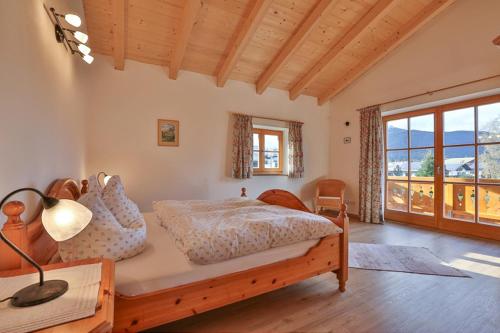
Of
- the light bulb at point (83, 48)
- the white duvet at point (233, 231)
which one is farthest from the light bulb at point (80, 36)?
the white duvet at point (233, 231)

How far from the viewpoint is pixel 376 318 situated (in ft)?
5.37

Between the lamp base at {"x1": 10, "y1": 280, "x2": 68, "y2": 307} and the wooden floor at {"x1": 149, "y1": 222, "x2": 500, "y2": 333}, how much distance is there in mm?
1021

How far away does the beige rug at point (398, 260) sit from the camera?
2359 mm

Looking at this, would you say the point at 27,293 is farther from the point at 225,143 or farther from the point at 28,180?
the point at 225,143

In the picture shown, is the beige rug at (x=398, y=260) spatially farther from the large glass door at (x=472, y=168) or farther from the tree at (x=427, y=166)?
the tree at (x=427, y=166)

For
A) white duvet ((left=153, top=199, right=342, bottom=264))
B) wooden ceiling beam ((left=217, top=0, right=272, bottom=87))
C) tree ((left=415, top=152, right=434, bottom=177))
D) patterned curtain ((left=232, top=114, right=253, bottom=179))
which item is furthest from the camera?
patterned curtain ((left=232, top=114, right=253, bottom=179))

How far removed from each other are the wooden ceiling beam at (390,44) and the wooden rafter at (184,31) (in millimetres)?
3049

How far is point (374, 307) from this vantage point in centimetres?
176

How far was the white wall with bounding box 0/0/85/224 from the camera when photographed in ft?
3.63

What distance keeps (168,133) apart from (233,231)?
2617 millimetres

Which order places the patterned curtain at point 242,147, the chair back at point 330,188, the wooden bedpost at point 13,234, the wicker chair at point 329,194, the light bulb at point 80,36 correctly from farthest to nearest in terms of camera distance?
the chair back at point 330,188, the wicker chair at point 329,194, the patterned curtain at point 242,147, the light bulb at point 80,36, the wooden bedpost at point 13,234

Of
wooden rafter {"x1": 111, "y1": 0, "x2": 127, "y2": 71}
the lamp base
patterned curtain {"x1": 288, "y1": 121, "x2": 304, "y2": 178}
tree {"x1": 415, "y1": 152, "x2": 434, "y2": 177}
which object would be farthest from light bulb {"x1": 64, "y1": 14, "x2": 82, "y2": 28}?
tree {"x1": 415, "y1": 152, "x2": 434, "y2": 177}

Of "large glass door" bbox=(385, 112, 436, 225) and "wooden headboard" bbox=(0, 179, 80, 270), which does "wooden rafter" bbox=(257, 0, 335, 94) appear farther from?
"wooden headboard" bbox=(0, 179, 80, 270)

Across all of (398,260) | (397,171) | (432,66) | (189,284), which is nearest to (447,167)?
(397,171)
